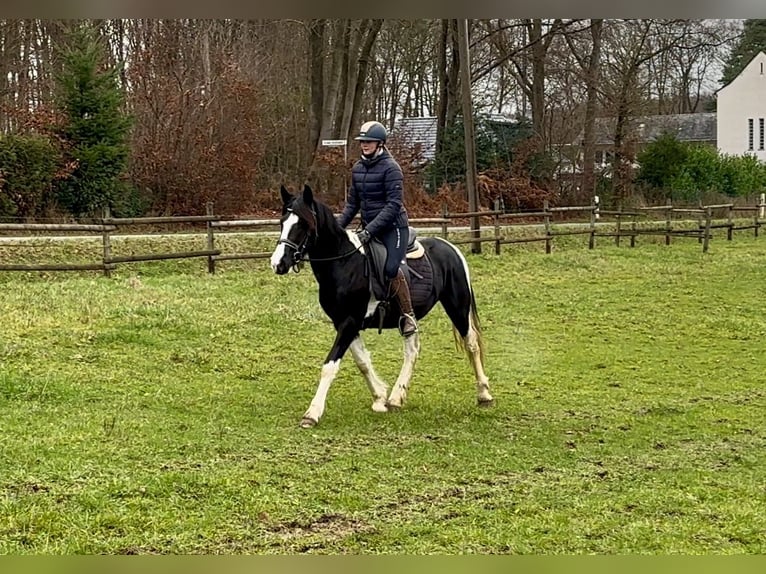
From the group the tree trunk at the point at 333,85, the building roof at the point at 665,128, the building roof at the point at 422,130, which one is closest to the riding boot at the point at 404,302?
the tree trunk at the point at 333,85

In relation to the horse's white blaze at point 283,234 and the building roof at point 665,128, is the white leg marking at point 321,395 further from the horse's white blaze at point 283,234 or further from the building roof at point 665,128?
the building roof at point 665,128

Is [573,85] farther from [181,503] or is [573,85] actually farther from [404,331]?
[181,503]

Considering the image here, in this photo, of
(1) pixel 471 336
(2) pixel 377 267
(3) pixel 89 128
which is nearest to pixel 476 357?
(1) pixel 471 336

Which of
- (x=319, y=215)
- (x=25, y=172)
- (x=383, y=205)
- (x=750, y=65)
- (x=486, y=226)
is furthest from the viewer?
(x=750, y=65)

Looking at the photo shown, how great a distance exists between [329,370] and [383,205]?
3.72ft

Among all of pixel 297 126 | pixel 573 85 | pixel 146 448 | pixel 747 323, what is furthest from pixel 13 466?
pixel 573 85

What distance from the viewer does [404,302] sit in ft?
20.6

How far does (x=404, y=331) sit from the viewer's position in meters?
6.38

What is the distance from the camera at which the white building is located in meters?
38.0

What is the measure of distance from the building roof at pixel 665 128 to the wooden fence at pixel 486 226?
11.9ft

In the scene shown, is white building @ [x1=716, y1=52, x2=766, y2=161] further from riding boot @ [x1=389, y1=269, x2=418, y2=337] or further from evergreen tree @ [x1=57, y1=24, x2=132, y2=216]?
riding boot @ [x1=389, y1=269, x2=418, y2=337]

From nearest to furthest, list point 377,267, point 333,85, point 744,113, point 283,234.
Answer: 1. point 283,234
2. point 377,267
3. point 333,85
4. point 744,113

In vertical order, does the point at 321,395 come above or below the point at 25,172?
below

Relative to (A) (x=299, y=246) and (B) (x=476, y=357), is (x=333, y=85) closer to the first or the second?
(B) (x=476, y=357)
